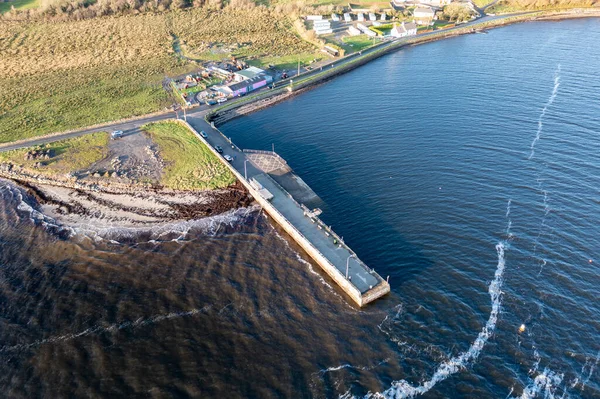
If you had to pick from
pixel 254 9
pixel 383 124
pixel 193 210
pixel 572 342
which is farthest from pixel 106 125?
pixel 254 9

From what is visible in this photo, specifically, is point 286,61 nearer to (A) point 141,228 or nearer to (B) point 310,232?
(B) point 310,232

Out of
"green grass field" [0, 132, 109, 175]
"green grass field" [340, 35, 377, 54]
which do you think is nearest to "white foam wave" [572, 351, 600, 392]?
"green grass field" [0, 132, 109, 175]

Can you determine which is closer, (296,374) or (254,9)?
(296,374)

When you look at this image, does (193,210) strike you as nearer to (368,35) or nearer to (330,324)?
(330,324)

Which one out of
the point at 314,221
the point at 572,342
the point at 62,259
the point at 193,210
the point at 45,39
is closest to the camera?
the point at 572,342

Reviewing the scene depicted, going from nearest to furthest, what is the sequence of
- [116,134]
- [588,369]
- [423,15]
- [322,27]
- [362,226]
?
[588,369] < [362,226] < [116,134] < [322,27] < [423,15]

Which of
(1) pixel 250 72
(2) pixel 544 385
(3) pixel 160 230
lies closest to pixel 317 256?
(3) pixel 160 230

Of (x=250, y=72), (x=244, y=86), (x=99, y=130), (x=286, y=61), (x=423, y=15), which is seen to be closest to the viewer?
(x=99, y=130)

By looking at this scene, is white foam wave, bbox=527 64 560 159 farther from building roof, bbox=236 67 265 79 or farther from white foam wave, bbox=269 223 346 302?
building roof, bbox=236 67 265 79
